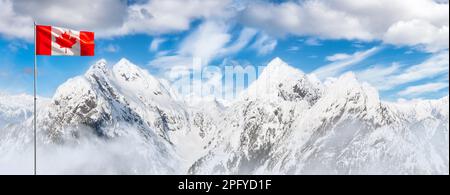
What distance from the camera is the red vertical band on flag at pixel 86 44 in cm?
4941

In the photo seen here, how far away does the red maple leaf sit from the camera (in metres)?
48.4

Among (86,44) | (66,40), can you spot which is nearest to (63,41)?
(66,40)

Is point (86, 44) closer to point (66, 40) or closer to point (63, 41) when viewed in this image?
point (66, 40)

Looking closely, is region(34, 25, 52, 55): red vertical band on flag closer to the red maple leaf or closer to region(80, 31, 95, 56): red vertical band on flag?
the red maple leaf

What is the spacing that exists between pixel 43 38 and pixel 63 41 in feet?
5.82

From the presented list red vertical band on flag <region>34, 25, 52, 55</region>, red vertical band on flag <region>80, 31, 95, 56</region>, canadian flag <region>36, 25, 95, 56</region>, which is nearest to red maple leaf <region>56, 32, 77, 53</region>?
canadian flag <region>36, 25, 95, 56</region>

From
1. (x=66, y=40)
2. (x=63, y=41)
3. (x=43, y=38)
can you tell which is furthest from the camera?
(x=66, y=40)

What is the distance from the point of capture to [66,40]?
1919 inches

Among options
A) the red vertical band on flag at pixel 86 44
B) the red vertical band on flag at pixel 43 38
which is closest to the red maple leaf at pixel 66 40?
the red vertical band on flag at pixel 86 44

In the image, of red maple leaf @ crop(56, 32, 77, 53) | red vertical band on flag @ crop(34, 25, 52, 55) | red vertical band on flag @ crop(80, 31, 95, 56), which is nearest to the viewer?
red vertical band on flag @ crop(34, 25, 52, 55)
